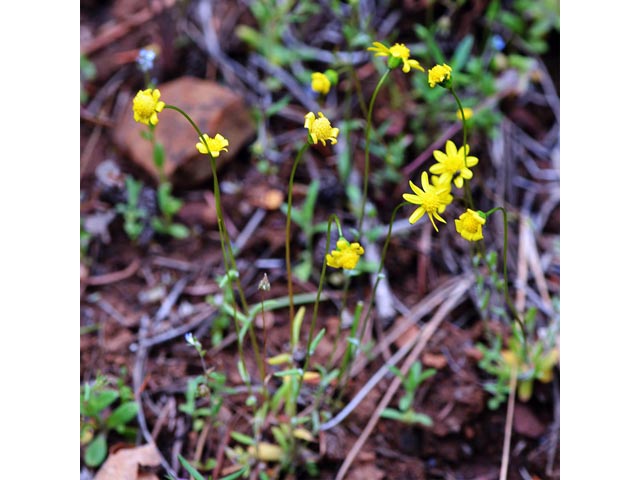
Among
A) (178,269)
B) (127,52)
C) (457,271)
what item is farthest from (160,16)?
(457,271)

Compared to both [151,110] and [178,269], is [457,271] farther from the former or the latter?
[151,110]

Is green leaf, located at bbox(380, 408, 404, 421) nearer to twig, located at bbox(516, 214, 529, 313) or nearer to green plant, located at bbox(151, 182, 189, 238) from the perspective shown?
twig, located at bbox(516, 214, 529, 313)

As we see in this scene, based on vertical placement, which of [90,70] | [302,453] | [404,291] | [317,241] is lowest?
[302,453]

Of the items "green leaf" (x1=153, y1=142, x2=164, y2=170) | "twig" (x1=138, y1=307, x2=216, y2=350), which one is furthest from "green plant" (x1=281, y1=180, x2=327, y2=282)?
"green leaf" (x1=153, y1=142, x2=164, y2=170)

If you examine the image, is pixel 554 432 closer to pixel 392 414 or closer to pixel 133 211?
pixel 392 414

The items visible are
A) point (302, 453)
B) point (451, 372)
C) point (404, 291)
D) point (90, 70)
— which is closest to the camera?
point (302, 453)

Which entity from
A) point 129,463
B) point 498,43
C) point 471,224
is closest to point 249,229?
point 129,463
